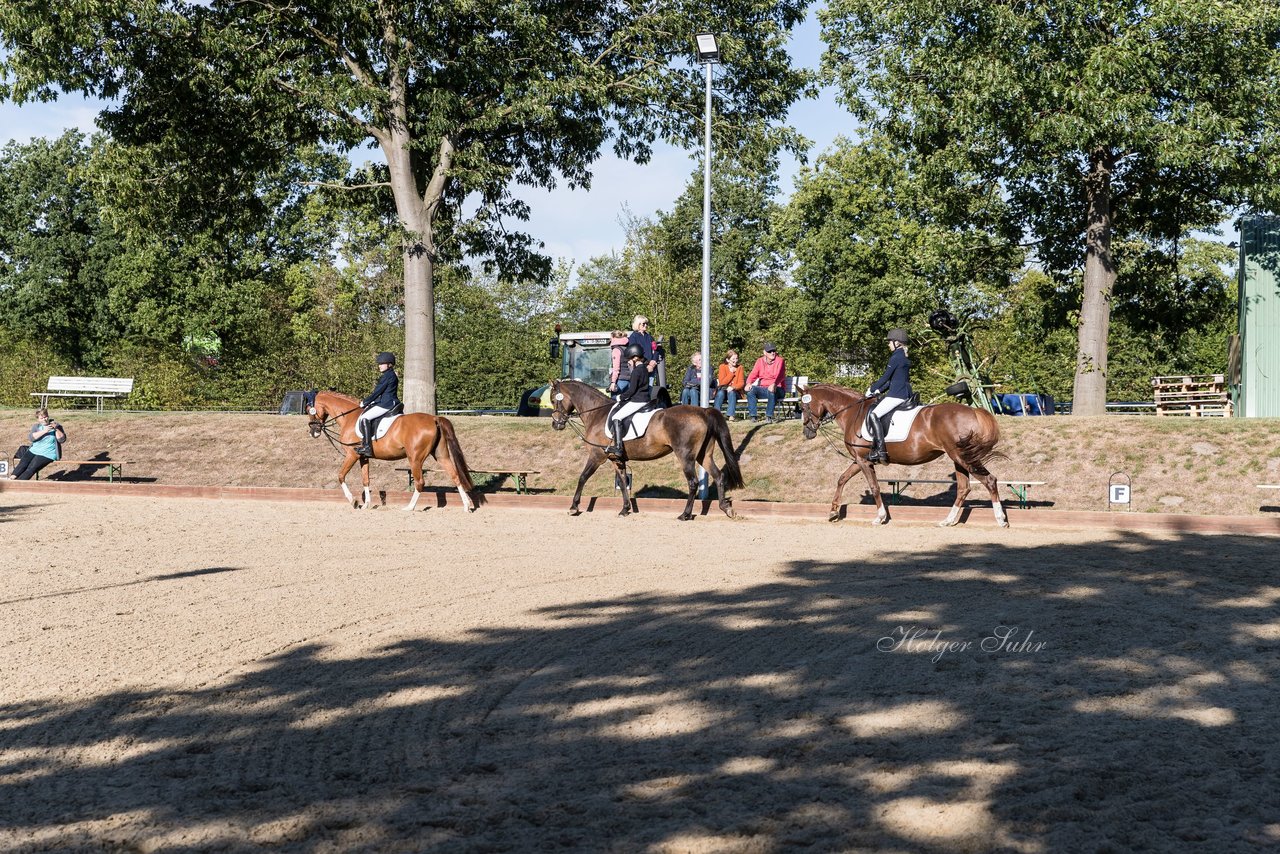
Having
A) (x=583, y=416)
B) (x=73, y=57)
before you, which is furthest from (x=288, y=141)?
(x=583, y=416)

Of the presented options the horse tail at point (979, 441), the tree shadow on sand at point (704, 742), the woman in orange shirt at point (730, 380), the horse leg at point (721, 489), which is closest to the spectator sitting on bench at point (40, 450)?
the woman in orange shirt at point (730, 380)

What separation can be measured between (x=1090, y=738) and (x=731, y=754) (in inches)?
67.4

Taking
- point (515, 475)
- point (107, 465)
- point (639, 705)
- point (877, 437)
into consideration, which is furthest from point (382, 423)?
point (639, 705)

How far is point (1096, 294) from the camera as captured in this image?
27828 mm

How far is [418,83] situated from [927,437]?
13887 mm

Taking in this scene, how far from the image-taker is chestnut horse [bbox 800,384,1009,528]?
1608cm

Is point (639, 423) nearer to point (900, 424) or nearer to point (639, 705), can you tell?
point (900, 424)

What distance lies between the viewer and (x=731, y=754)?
18.2 feet

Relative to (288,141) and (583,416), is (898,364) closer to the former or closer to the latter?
(583,416)

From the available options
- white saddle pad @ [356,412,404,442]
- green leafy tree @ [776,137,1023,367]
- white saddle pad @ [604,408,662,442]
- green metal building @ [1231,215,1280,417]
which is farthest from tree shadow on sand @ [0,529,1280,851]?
green leafy tree @ [776,137,1023,367]

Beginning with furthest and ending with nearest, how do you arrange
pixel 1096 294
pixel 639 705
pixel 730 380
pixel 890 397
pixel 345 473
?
pixel 1096 294 → pixel 730 380 → pixel 345 473 → pixel 890 397 → pixel 639 705

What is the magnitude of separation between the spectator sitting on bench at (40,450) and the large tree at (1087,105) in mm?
18911

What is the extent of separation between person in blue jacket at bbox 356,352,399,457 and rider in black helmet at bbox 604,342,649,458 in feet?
12.1

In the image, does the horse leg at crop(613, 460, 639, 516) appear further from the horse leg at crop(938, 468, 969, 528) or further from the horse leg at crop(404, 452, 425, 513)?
the horse leg at crop(938, 468, 969, 528)
